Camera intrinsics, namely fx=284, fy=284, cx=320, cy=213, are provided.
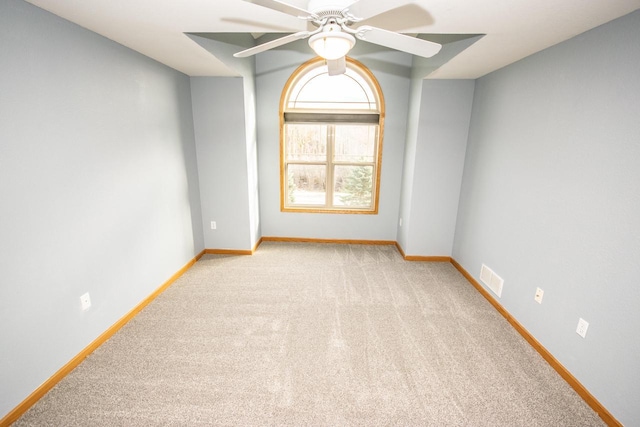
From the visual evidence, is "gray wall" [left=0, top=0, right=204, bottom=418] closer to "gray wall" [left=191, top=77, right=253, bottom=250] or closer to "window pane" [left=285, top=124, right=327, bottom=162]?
"gray wall" [left=191, top=77, right=253, bottom=250]

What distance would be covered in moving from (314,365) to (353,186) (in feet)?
9.36

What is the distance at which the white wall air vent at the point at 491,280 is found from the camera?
277 centimetres

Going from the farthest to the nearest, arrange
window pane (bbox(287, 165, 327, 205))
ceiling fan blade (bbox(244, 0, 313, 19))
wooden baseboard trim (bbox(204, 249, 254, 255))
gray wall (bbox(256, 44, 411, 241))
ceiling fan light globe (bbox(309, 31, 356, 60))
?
window pane (bbox(287, 165, 327, 205))
wooden baseboard trim (bbox(204, 249, 254, 255))
gray wall (bbox(256, 44, 411, 241))
ceiling fan light globe (bbox(309, 31, 356, 60))
ceiling fan blade (bbox(244, 0, 313, 19))

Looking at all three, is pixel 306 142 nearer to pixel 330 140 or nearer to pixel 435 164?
pixel 330 140

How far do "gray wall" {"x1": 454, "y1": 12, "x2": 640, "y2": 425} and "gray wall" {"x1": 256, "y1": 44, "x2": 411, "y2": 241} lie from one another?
134 cm

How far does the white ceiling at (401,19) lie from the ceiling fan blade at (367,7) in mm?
18

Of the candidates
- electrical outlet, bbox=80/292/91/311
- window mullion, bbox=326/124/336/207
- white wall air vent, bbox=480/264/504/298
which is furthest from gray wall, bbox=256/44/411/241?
electrical outlet, bbox=80/292/91/311

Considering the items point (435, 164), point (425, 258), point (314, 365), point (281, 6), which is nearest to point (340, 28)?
point (281, 6)

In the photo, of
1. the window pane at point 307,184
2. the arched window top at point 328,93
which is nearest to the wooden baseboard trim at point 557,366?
the window pane at point 307,184

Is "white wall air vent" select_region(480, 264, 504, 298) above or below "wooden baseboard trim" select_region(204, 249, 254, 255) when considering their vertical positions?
above

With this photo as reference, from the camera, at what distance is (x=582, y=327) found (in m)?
1.87

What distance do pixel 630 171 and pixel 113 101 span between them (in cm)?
350

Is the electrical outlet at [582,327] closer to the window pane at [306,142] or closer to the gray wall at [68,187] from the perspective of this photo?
the window pane at [306,142]

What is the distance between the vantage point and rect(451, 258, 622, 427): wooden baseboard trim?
1.68 metres
